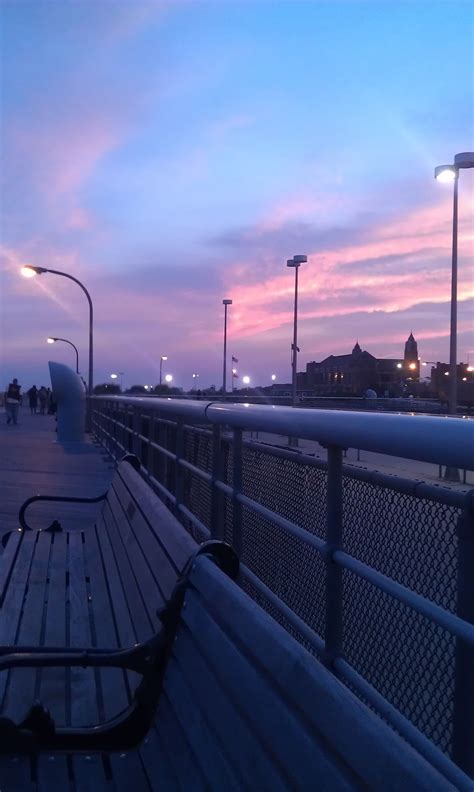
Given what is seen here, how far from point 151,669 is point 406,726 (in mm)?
891

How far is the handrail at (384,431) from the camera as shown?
1.67 m

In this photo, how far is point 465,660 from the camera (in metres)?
1.94

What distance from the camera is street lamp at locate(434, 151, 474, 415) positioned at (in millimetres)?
16312

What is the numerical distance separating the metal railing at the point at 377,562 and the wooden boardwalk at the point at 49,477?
5098 millimetres

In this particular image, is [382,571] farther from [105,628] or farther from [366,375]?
[366,375]

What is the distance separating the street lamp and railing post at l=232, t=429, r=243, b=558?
12820 millimetres

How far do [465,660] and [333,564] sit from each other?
2.23 feet

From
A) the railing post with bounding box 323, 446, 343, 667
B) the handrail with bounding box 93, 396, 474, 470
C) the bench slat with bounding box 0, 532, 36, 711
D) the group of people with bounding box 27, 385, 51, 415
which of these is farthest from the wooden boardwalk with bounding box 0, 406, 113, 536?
the group of people with bounding box 27, 385, 51, 415

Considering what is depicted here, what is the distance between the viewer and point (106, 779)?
2.52 metres

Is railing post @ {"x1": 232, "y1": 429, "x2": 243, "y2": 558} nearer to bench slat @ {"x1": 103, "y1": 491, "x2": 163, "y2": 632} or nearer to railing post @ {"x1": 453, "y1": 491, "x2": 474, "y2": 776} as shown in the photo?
bench slat @ {"x1": 103, "y1": 491, "x2": 163, "y2": 632}

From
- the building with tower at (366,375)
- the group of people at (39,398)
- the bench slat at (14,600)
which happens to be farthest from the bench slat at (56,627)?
the group of people at (39,398)

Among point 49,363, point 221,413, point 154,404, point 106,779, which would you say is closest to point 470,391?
point 49,363

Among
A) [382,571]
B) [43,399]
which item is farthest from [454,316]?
[43,399]

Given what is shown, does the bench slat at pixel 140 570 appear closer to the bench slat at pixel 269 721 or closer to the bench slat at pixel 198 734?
the bench slat at pixel 198 734
